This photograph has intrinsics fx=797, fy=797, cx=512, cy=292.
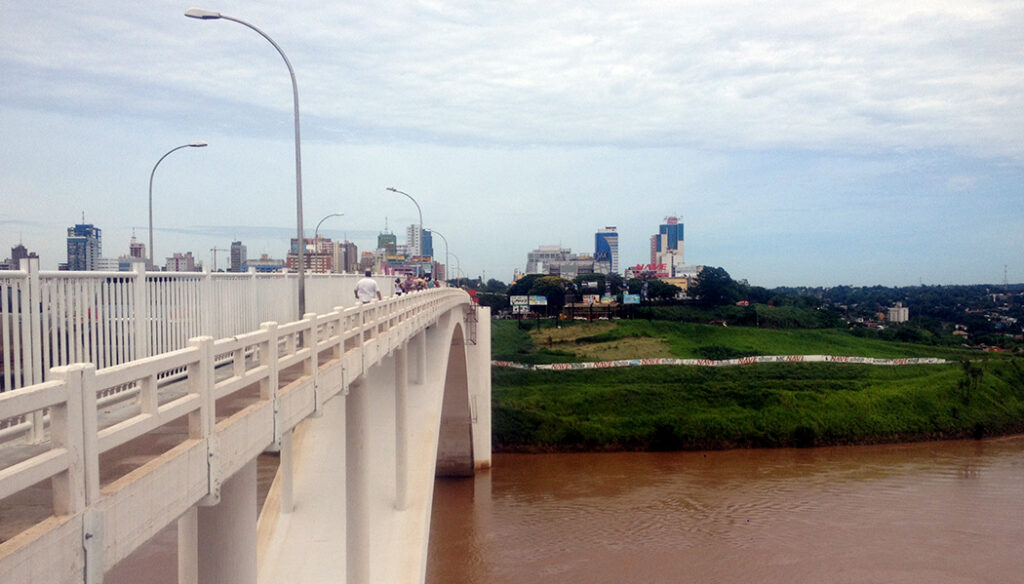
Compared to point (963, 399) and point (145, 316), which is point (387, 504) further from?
point (963, 399)

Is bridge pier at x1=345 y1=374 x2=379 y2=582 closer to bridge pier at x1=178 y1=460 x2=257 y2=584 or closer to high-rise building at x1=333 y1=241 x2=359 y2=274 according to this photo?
bridge pier at x1=178 y1=460 x2=257 y2=584

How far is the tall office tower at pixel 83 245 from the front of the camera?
60.6ft

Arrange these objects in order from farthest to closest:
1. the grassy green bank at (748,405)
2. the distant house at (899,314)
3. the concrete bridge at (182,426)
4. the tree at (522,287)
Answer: the distant house at (899,314) < the tree at (522,287) < the grassy green bank at (748,405) < the concrete bridge at (182,426)

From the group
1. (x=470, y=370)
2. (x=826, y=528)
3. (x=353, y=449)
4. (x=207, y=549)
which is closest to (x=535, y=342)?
(x=470, y=370)

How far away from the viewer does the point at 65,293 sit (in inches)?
231

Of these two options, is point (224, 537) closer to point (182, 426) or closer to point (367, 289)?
point (182, 426)

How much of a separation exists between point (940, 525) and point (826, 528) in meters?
4.53

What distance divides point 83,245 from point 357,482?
1126cm

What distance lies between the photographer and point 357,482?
12539mm

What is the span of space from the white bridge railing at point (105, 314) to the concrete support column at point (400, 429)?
20.8 ft

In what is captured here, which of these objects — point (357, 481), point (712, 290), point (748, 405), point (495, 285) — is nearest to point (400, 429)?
point (357, 481)

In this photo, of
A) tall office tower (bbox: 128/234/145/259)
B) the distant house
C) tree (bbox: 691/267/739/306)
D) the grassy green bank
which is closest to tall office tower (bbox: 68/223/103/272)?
tall office tower (bbox: 128/234/145/259)

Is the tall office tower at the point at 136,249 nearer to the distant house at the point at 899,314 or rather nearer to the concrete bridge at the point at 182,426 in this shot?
the concrete bridge at the point at 182,426

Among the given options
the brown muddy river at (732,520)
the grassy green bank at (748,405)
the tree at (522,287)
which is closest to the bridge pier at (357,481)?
the brown muddy river at (732,520)
